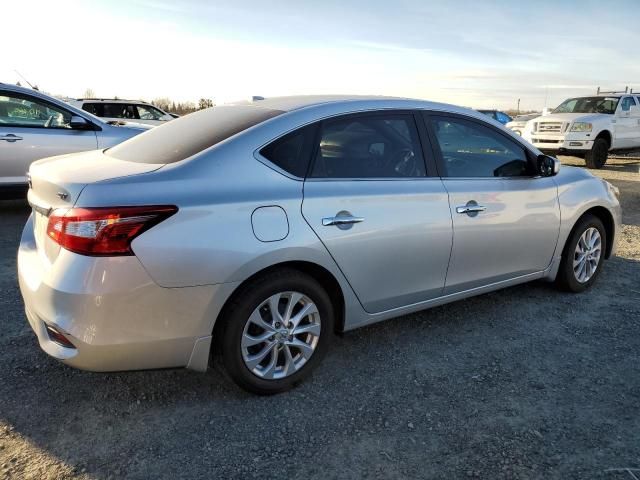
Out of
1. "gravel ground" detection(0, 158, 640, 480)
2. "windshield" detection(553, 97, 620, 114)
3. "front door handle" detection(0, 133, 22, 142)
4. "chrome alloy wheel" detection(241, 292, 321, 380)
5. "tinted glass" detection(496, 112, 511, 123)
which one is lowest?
"gravel ground" detection(0, 158, 640, 480)

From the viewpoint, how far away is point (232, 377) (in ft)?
9.29

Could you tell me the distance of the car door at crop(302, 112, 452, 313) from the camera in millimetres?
Answer: 2982

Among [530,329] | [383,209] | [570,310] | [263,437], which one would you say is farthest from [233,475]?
[570,310]

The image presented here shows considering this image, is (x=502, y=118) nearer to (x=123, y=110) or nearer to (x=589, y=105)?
(x=589, y=105)

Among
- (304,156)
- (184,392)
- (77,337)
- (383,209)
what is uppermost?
(304,156)

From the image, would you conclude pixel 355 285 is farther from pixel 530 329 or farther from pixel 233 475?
pixel 530 329

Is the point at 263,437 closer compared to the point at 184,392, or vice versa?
the point at 263,437

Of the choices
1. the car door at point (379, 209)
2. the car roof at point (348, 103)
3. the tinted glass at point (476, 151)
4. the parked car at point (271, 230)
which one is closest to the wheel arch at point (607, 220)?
the parked car at point (271, 230)

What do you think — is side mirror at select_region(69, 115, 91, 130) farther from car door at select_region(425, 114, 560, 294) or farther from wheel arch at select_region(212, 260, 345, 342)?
wheel arch at select_region(212, 260, 345, 342)

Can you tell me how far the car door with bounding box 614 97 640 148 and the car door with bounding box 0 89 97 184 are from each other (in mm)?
13029

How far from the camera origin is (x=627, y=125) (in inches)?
565

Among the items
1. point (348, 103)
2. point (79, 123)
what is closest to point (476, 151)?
point (348, 103)

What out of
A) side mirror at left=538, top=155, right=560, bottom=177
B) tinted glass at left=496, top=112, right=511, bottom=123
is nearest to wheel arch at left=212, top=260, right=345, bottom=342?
side mirror at left=538, top=155, right=560, bottom=177

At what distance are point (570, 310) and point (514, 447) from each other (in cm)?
201
